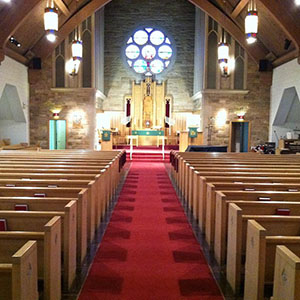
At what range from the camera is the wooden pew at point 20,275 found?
1.57 metres

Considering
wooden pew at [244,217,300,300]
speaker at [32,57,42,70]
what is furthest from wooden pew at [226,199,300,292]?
speaker at [32,57,42,70]

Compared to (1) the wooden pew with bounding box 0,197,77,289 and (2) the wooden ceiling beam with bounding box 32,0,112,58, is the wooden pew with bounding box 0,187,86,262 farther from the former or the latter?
(2) the wooden ceiling beam with bounding box 32,0,112,58

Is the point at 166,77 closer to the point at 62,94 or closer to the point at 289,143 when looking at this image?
the point at 62,94

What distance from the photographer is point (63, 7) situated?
11.6 metres

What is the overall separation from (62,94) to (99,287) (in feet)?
39.7

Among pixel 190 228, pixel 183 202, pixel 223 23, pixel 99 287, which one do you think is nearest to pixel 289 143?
pixel 223 23

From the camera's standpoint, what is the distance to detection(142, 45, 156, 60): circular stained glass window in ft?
→ 54.5

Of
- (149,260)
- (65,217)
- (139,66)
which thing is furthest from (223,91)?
(65,217)

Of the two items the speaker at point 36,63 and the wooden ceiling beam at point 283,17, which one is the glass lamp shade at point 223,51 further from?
the speaker at point 36,63

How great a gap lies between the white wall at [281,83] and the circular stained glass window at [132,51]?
655cm

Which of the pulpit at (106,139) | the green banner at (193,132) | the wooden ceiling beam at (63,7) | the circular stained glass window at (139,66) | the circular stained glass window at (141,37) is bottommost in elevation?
the pulpit at (106,139)

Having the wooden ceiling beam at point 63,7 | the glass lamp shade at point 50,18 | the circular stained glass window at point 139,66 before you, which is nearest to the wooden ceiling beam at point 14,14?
the wooden ceiling beam at point 63,7

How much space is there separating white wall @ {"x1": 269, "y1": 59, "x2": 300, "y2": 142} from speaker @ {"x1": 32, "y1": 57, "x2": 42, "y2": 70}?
928 centimetres

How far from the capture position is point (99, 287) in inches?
104
